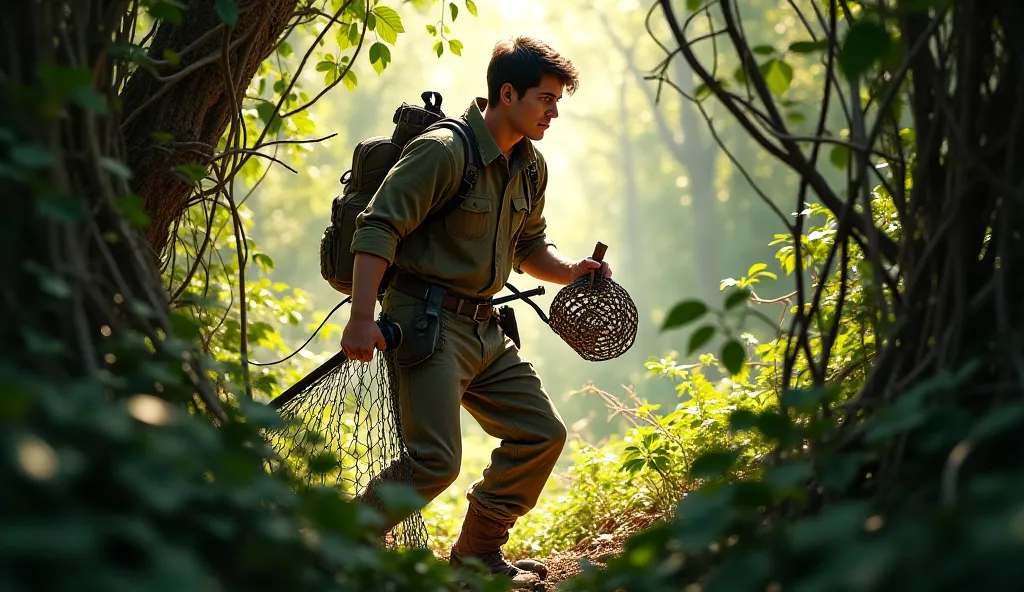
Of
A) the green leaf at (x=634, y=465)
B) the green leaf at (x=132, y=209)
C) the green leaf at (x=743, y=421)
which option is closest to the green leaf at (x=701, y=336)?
Result: the green leaf at (x=743, y=421)

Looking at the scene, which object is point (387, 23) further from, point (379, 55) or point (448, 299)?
point (448, 299)

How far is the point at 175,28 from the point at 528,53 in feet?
4.22

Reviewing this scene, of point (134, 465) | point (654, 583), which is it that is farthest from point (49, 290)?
point (654, 583)

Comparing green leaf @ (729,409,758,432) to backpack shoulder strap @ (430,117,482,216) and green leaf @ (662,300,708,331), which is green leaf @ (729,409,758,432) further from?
backpack shoulder strap @ (430,117,482,216)

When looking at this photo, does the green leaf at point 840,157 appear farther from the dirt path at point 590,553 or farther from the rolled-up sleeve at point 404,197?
the dirt path at point 590,553

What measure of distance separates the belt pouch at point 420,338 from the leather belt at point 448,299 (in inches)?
3.4

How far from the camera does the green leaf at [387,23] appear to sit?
160 inches

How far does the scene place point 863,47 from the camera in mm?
1762

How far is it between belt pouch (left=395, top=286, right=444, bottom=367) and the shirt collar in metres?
0.61

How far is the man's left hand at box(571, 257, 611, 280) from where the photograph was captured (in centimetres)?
377

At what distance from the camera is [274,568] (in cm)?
151

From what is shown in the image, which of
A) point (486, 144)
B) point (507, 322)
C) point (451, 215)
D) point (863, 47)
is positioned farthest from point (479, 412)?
point (863, 47)

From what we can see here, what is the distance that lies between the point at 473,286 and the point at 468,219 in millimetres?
262

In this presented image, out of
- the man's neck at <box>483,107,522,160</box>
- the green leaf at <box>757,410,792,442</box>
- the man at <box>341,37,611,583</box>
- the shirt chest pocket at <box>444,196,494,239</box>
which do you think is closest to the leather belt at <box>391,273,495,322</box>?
the man at <box>341,37,611,583</box>
